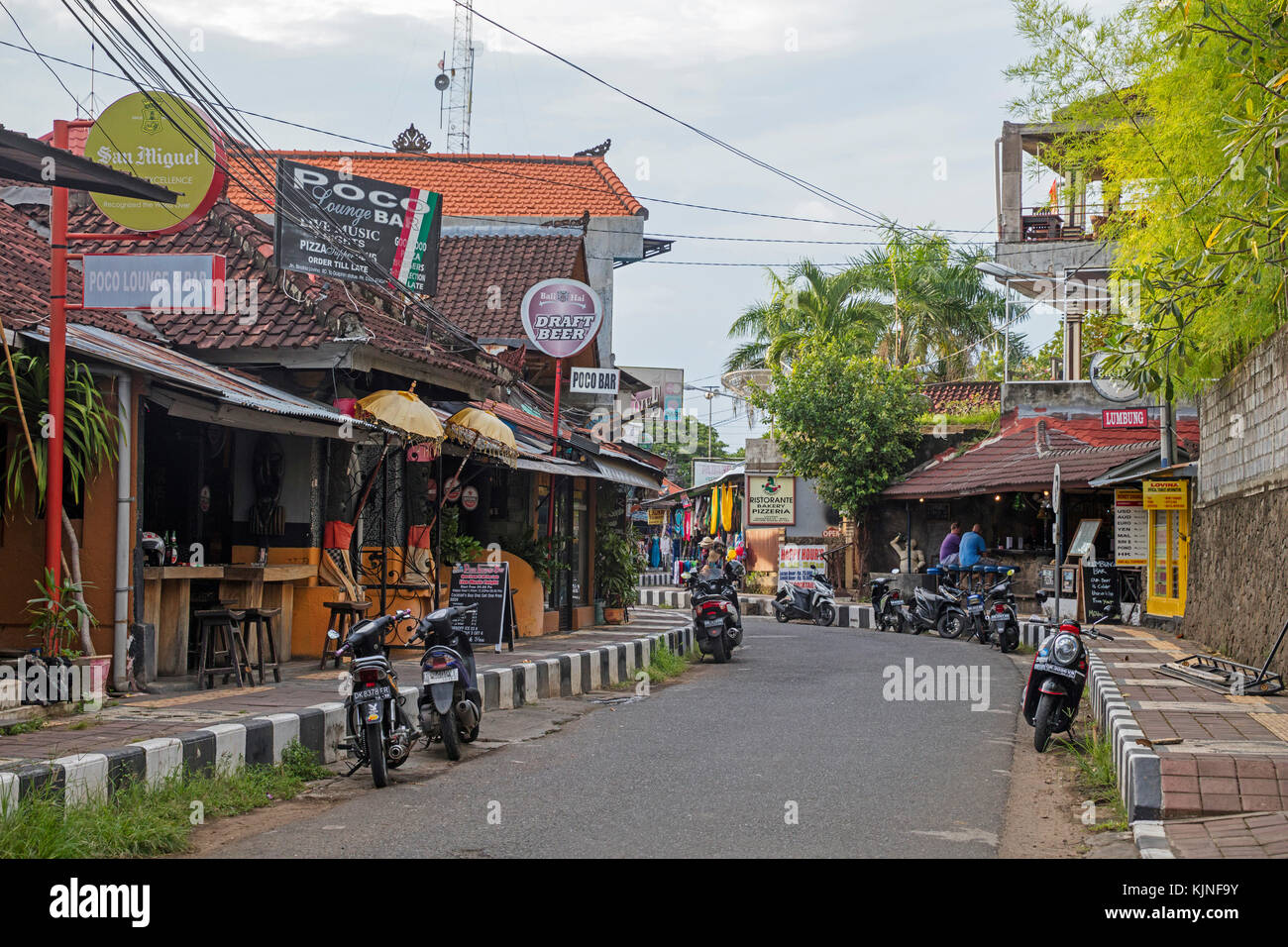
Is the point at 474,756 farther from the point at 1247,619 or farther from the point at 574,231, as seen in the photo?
the point at 574,231

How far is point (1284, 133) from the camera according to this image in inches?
319

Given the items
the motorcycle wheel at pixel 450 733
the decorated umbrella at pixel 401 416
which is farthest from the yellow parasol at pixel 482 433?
the motorcycle wheel at pixel 450 733

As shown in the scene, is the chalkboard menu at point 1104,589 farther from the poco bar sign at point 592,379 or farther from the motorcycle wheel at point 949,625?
the poco bar sign at point 592,379

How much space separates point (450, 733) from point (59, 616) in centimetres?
292

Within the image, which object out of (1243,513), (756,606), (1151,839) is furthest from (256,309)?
(756,606)

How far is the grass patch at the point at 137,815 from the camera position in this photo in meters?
5.90

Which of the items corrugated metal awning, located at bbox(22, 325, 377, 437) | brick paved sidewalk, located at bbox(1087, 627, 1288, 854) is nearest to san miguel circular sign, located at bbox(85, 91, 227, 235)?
corrugated metal awning, located at bbox(22, 325, 377, 437)

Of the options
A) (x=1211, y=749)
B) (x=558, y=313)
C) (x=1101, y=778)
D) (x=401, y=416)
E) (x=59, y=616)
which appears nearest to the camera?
(x=1211, y=749)

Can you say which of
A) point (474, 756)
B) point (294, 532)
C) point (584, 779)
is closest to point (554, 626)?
point (294, 532)

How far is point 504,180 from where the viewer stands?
3102cm

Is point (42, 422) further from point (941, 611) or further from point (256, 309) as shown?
point (941, 611)

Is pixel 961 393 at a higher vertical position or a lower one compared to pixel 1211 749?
higher

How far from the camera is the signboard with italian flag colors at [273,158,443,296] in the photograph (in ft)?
46.1

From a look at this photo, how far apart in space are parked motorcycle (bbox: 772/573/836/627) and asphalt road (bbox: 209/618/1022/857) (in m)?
13.2
